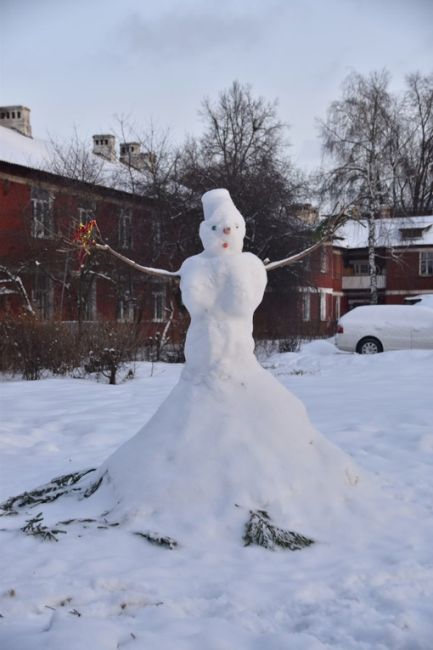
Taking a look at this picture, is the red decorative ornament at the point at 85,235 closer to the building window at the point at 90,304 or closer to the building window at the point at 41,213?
the building window at the point at 90,304

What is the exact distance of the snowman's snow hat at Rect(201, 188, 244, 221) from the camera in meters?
5.10

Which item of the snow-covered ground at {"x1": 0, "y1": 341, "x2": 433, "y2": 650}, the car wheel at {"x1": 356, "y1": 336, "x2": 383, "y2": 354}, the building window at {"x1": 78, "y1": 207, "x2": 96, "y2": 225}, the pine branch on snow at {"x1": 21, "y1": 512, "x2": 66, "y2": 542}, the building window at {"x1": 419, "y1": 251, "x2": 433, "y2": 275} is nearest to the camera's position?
the snow-covered ground at {"x1": 0, "y1": 341, "x2": 433, "y2": 650}

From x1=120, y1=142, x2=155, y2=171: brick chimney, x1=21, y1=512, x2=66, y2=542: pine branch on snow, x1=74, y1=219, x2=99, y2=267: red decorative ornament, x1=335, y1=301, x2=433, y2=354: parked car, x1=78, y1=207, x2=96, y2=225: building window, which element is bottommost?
x1=21, y1=512, x2=66, y2=542: pine branch on snow

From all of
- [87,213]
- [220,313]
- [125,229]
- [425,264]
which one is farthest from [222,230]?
[425,264]

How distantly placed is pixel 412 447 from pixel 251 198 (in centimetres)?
1746

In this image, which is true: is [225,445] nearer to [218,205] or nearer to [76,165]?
[218,205]

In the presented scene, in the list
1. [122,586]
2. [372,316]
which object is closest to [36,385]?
[122,586]

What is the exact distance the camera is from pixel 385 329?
18.6 meters

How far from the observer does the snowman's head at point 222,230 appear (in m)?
5.06

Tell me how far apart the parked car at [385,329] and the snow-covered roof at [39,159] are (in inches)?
379

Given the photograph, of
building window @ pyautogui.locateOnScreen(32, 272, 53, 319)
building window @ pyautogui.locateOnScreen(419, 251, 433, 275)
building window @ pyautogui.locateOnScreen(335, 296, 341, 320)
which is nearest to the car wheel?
building window @ pyautogui.locateOnScreen(32, 272, 53, 319)

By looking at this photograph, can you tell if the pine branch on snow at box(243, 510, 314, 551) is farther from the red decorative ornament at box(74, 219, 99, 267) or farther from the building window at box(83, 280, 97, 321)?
the building window at box(83, 280, 97, 321)

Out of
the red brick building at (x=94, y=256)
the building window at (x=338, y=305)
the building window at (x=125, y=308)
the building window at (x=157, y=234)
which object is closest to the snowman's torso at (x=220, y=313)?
Result: the red brick building at (x=94, y=256)

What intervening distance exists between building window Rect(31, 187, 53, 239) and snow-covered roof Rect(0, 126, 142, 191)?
871 mm
